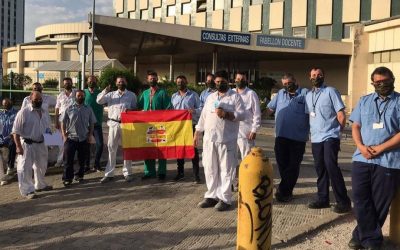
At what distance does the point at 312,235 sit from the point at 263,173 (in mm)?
1815

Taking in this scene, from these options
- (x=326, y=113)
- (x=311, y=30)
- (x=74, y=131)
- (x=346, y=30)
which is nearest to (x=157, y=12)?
(x=311, y=30)

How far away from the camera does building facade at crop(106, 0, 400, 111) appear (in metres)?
30.7

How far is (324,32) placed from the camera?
40281 mm

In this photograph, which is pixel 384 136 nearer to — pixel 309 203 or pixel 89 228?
pixel 309 203

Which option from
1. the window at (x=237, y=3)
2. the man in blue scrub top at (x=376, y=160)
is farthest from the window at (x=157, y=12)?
the man in blue scrub top at (x=376, y=160)

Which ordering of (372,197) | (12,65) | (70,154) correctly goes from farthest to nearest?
A: 1. (12,65)
2. (70,154)
3. (372,197)

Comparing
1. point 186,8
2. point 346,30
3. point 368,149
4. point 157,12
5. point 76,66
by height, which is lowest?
point 368,149

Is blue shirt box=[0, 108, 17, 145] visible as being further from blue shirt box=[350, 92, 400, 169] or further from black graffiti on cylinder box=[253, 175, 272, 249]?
blue shirt box=[350, 92, 400, 169]

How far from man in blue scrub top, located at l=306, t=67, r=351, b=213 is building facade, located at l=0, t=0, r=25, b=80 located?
14360 cm

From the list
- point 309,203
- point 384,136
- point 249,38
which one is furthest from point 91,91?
point 249,38

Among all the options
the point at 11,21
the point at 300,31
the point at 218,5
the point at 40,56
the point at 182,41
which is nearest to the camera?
the point at 182,41

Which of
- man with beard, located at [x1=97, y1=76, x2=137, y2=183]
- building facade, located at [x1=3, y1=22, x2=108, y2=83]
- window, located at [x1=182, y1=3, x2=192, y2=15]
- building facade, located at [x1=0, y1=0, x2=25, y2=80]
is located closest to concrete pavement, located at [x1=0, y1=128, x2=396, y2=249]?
man with beard, located at [x1=97, y1=76, x2=137, y2=183]

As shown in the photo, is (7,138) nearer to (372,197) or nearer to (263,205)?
(263,205)

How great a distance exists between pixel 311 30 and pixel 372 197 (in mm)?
37036
